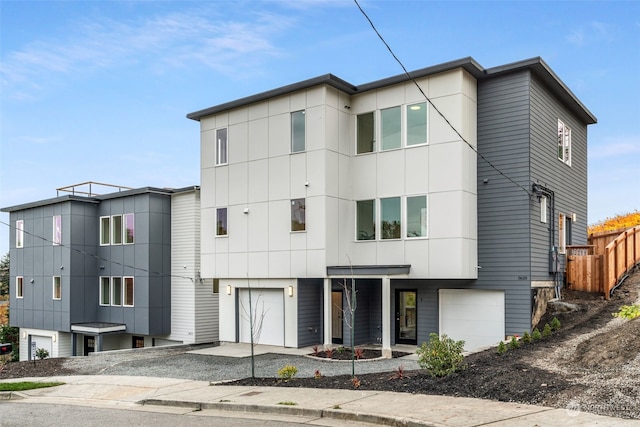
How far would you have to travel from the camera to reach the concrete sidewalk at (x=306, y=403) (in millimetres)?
8656

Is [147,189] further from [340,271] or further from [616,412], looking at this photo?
[616,412]

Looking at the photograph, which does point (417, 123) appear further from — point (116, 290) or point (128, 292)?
point (116, 290)

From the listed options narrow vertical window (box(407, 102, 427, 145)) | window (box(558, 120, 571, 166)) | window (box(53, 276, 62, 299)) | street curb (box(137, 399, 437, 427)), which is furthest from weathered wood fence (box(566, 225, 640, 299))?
window (box(53, 276, 62, 299))

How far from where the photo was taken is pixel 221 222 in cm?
2170

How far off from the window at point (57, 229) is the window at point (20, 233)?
376cm

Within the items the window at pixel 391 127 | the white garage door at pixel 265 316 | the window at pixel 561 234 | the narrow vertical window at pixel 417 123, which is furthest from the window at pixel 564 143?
the white garage door at pixel 265 316

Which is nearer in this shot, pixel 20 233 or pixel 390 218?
pixel 390 218

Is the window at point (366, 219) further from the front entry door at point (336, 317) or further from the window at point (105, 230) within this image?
the window at point (105, 230)

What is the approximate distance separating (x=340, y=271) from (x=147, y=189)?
421 inches

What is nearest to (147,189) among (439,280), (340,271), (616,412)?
(340,271)

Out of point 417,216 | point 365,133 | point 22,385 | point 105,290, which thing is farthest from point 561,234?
point 105,290

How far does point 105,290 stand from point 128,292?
207 cm

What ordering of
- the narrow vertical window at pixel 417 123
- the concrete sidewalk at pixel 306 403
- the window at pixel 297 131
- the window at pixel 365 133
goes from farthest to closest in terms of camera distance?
the window at pixel 297 131 < the window at pixel 365 133 < the narrow vertical window at pixel 417 123 < the concrete sidewalk at pixel 306 403

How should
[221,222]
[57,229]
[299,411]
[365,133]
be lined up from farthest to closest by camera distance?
[57,229]
[221,222]
[365,133]
[299,411]
